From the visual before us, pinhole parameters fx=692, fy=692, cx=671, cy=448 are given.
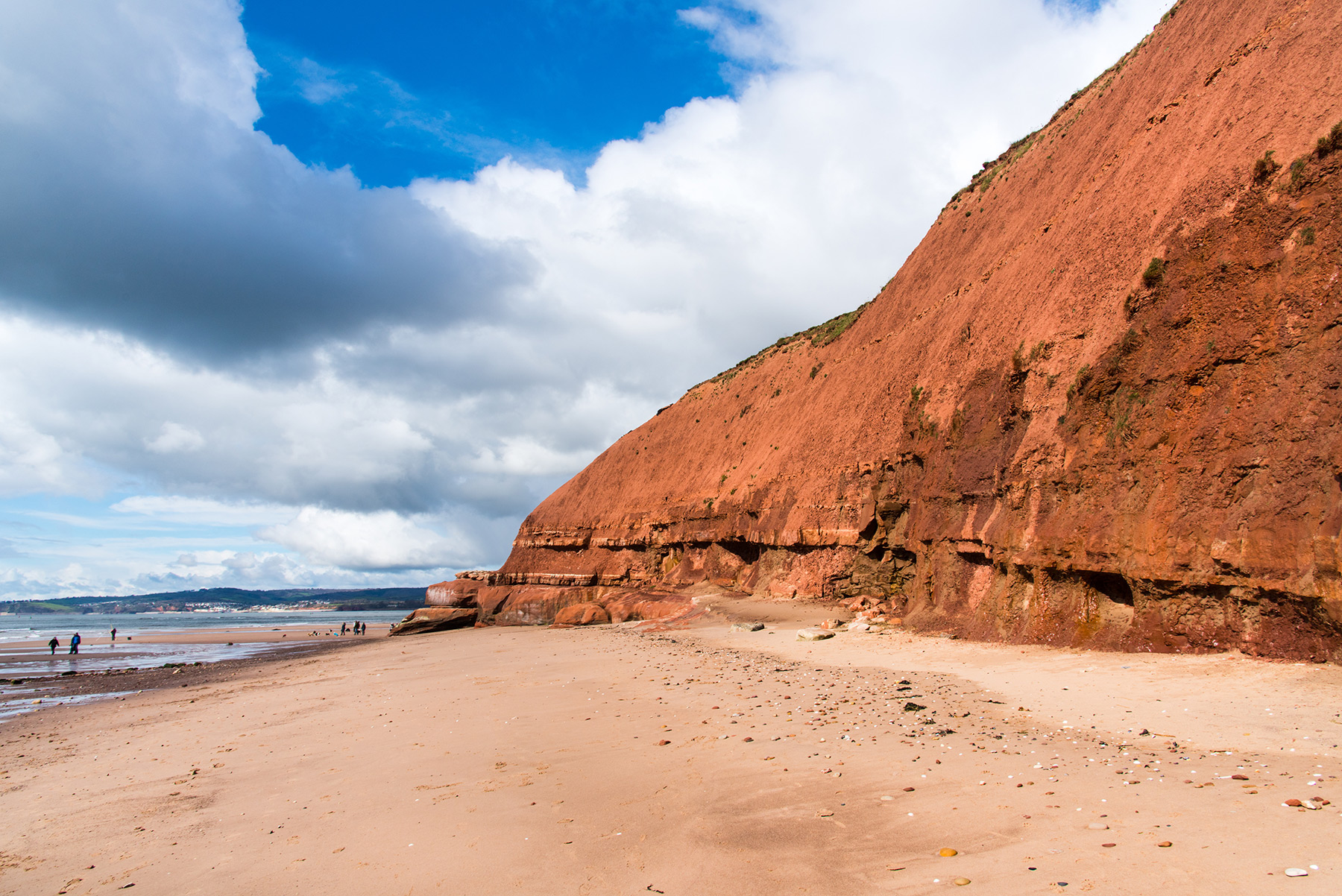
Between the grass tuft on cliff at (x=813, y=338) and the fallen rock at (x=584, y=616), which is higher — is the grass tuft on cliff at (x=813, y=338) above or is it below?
above

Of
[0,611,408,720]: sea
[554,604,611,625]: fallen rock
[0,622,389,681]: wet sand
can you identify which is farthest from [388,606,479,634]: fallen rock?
[554,604,611,625]: fallen rock

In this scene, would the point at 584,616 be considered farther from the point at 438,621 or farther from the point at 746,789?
the point at 746,789

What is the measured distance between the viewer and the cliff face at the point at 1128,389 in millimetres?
9328

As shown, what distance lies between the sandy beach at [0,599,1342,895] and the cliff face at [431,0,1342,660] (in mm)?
1516

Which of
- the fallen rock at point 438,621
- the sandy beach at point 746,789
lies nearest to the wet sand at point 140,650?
the fallen rock at point 438,621


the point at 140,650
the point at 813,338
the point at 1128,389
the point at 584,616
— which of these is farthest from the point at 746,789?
the point at 140,650

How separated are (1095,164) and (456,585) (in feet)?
116

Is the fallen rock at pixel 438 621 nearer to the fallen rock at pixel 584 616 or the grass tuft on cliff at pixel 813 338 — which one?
the fallen rock at pixel 584 616

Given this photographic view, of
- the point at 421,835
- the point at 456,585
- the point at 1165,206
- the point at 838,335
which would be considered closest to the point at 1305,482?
the point at 1165,206

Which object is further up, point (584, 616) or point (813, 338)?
point (813, 338)

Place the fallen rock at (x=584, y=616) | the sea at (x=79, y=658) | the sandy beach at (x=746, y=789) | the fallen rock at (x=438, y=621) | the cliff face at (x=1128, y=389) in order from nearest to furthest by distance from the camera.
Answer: the sandy beach at (x=746, y=789) < the cliff face at (x=1128, y=389) < the sea at (x=79, y=658) < the fallen rock at (x=584, y=616) < the fallen rock at (x=438, y=621)

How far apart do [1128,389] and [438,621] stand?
109ft

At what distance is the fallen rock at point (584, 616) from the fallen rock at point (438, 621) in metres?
A: 8.20

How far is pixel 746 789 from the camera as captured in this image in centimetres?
582
